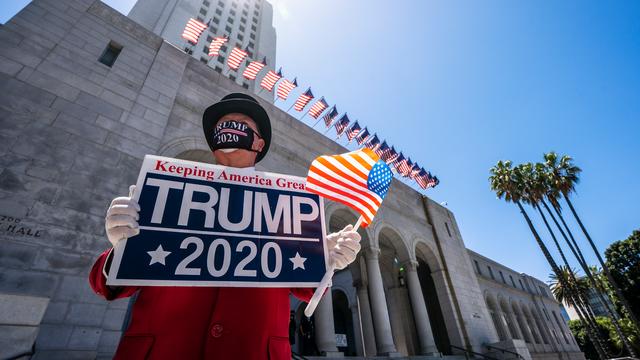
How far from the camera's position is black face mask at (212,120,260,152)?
267 cm

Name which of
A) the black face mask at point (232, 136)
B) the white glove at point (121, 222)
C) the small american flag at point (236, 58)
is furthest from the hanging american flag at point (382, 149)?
the white glove at point (121, 222)

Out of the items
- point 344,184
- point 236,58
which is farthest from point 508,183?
point 344,184

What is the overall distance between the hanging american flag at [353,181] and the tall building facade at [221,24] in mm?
28168

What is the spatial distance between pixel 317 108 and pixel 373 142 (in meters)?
4.03

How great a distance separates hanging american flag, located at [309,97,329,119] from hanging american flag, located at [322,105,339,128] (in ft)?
1.80

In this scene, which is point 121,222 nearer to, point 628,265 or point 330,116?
point 330,116

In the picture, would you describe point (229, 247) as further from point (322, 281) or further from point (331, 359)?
point (331, 359)

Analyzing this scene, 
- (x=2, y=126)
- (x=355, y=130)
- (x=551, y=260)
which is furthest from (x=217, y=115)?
(x=551, y=260)

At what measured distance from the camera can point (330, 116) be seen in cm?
1670

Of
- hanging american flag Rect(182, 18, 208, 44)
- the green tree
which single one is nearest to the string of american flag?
hanging american flag Rect(182, 18, 208, 44)

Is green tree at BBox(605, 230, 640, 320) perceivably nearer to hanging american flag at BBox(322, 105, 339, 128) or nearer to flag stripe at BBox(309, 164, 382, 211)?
hanging american flag at BBox(322, 105, 339, 128)

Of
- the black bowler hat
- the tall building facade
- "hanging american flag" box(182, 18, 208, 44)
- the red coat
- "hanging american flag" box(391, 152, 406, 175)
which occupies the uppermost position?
the tall building facade

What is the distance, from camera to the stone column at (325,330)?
9305mm

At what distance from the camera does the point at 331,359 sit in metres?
8.30
